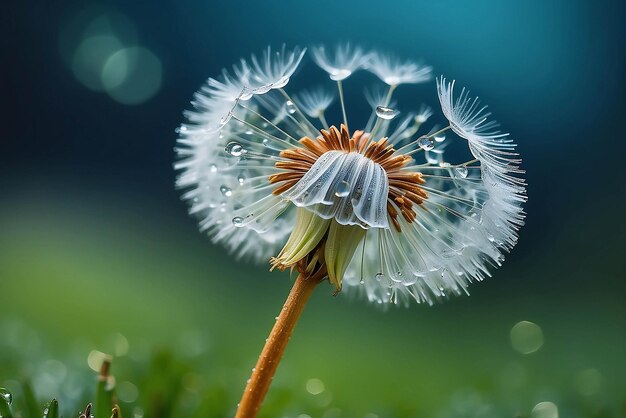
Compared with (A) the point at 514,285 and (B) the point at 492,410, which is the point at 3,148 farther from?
(B) the point at 492,410

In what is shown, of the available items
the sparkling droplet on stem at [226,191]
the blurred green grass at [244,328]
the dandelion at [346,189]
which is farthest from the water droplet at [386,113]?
the blurred green grass at [244,328]

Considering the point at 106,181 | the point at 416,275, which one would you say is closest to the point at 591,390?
the point at 416,275

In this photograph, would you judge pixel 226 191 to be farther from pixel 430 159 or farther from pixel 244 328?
pixel 244 328

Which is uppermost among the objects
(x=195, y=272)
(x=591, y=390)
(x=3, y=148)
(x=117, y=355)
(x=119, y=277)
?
(x=3, y=148)

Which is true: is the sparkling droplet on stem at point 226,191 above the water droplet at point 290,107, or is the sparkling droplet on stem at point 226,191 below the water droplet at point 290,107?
below

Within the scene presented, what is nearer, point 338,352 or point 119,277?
point 338,352

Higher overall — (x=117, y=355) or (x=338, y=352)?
(x=338, y=352)

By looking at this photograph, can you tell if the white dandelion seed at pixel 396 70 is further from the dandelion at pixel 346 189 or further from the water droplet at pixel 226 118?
the water droplet at pixel 226 118
